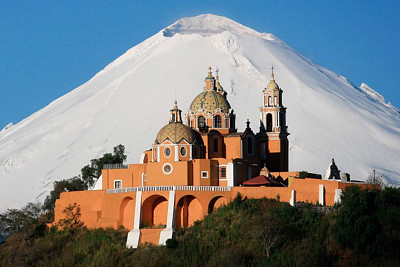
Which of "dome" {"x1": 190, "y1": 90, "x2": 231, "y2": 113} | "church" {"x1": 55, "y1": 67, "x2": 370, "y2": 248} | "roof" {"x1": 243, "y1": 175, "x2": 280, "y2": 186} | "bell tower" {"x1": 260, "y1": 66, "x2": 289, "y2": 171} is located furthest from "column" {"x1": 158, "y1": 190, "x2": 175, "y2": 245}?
"bell tower" {"x1": 260, "y1": 66, "x2": 289, "y2": 171}

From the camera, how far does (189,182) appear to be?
64.8 meters

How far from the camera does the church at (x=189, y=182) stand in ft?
207

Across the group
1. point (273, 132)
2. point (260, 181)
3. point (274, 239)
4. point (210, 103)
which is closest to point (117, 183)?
point (210, 103)

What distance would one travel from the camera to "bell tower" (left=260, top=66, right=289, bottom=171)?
72938 millimetres

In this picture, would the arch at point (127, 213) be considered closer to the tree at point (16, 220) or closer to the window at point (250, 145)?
the tree at point (16, 220)

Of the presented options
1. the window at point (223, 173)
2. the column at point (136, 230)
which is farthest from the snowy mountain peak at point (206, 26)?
the column at point (136, 230)

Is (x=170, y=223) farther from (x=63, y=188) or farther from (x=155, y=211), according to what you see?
(x=63, y=188)

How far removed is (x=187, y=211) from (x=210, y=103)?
945 cm

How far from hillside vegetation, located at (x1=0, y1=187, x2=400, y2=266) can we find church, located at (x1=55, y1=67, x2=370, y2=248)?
1002 mm

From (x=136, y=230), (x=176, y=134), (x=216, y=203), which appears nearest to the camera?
(x=136, y=230)

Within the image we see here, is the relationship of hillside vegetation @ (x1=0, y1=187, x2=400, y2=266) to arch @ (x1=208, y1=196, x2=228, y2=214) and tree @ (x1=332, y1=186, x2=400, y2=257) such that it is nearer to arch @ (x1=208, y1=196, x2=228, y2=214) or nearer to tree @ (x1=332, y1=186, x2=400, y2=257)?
tree @ (x1=332, y1=186, x2=400, y2=257)

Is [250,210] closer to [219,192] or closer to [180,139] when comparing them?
[219,192]

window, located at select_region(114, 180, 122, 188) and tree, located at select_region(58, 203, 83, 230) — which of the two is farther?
window, located at select_region(114, 180, 122, 188)

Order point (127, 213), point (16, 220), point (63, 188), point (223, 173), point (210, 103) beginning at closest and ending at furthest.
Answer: point (127, 213)
point (223, 173)
point (210, 103)
point (16, 220)
point (63, 188)
